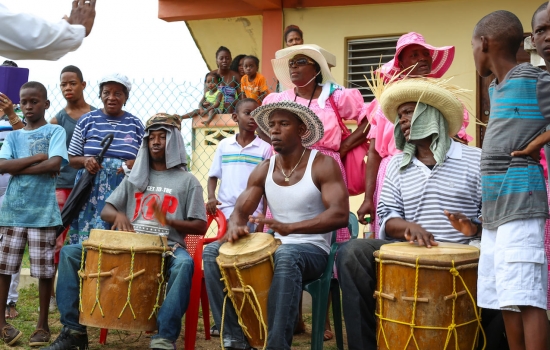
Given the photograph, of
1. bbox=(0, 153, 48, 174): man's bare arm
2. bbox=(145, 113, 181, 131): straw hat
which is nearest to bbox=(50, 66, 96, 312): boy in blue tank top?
bbox=(0, 153, 48, 174): man's bare arm

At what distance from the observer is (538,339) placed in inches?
154

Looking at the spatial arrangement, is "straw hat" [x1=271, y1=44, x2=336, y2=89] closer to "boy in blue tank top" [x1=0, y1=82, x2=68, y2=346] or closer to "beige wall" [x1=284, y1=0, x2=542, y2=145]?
"boy in blue tank top" [x1=0, y1=82, x2=68, y2=346]

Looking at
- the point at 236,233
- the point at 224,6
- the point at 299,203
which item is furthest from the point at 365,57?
the point at 236,233

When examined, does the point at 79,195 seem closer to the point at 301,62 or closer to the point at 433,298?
the point at 301,62

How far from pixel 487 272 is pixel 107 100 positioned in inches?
148

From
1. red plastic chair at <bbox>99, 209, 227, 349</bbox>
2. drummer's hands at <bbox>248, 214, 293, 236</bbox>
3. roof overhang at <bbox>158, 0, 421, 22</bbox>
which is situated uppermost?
roof overhang at <bbox>158, 0, 421, 22</bbox>

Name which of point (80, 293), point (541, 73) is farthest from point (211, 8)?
point (541, 73)

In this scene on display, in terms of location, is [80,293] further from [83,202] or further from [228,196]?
[228,196]

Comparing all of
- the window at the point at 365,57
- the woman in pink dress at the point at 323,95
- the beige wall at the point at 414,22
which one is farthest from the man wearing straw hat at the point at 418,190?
the window at the point at 365,57

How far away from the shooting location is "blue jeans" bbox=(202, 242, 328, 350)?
470 centimetres

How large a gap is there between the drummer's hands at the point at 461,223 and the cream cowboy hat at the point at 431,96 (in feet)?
2.48

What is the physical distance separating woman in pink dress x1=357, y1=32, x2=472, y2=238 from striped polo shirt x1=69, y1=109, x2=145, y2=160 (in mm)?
2006

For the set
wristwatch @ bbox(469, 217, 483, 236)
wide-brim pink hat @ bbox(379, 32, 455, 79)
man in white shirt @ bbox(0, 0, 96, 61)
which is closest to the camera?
man in white shirt @ bbox(0, 0, 96, 61)

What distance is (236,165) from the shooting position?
6672 millimetres
